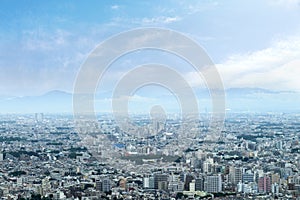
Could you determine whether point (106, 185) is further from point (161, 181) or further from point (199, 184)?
point (199, 184)

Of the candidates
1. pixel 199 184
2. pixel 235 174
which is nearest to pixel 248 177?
pixel 235 174

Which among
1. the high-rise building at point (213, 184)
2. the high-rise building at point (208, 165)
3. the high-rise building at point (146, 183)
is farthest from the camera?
the high-rise building at point (208, 165)

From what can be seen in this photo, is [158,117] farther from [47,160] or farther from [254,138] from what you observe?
[254,138]

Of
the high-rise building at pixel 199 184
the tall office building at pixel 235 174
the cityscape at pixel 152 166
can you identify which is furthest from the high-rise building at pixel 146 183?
the tall office building at pixel 235 174

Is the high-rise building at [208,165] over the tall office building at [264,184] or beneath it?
over

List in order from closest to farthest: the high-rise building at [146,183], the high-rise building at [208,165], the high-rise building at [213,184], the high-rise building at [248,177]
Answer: the high-rise building at [213,184], the high-rise building at [146,183], the high-rise building at [248,177], the high-rise building at [208,165]

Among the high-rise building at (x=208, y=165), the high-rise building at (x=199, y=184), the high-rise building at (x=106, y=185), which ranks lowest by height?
the high-rise building at (x=106, y=185)

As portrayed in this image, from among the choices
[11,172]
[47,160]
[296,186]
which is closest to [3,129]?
[47,160]

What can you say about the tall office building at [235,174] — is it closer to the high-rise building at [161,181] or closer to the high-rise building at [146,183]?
the high-rise building at [161,181]
